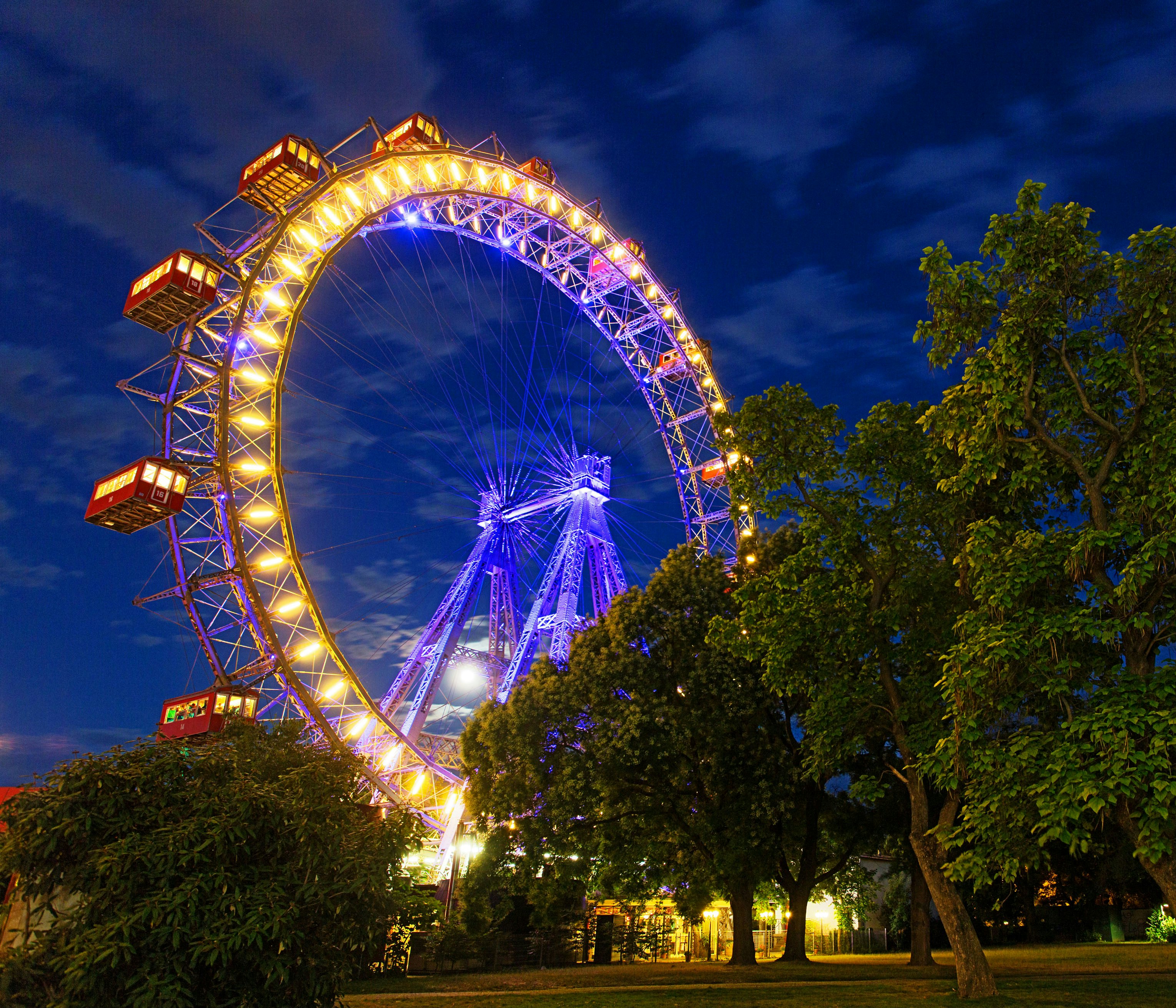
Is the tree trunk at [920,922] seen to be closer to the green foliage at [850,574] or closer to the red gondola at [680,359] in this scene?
the green foliage at [850,574]

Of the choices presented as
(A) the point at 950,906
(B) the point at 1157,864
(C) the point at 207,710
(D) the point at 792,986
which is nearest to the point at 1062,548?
(B) the point at 1157,864

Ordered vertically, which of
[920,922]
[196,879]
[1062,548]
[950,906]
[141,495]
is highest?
[141,495]

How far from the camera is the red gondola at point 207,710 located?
27219mm

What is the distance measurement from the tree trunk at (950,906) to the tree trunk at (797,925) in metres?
8.76

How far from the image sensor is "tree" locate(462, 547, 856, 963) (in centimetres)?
2233

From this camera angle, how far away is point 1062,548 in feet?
41.1

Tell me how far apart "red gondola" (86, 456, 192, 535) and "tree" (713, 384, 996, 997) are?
19291 mm

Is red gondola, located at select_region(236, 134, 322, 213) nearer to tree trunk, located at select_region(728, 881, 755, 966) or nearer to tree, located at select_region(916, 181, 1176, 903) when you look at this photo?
tree, located at select_region(916, 181, 1176, 903)

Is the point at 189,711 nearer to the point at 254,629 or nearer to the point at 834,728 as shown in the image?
the point at 254,629

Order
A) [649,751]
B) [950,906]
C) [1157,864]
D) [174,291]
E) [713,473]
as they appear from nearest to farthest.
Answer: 1. [1157,864]
2. [950,906]
3. [649,751]
4. [174,291]
5. [713,473]

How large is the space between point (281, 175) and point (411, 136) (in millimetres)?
5277

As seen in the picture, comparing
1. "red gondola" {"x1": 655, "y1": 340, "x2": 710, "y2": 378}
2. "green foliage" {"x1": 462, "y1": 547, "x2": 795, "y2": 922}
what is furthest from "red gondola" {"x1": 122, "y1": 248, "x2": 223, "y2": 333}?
"red gondola" {"x1": 655, "y1": 340, "x2": 710, "y2": 378}

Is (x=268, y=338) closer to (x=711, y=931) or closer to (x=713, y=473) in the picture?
(x=713, y=473)

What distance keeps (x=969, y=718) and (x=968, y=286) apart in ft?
22.9
